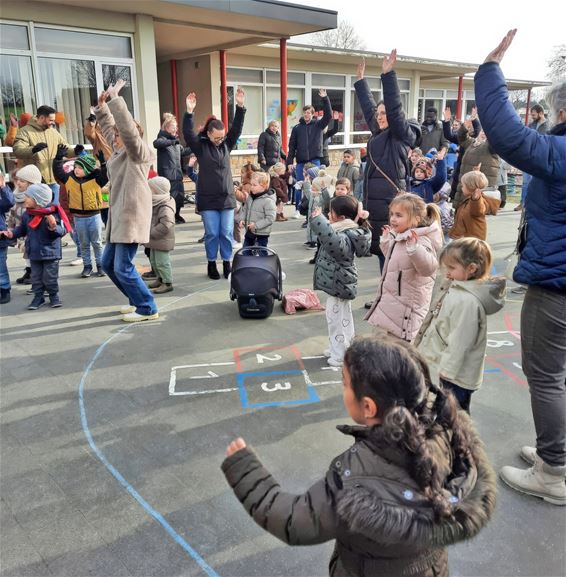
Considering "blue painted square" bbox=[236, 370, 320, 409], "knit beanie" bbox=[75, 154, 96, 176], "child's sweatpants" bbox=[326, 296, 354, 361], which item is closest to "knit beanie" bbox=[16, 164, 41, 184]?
"knit beanie" bbox=[75, 154, 96, 176]

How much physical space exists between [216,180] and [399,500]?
5.84m

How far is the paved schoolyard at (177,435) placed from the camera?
2.50 m

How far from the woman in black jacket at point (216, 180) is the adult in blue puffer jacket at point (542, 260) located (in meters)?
4.68

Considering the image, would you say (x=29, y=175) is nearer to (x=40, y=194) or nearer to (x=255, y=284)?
(x=40, y=194)

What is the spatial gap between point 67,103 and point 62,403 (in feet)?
32.4

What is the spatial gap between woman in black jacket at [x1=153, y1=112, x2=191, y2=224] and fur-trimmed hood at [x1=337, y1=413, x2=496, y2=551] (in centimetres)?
864

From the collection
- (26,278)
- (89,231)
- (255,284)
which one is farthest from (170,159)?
(255,284)

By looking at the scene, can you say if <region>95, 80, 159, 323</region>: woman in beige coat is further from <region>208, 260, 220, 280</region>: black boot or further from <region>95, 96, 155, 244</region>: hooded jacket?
<region>208, 260, 220, 280</region>: black boot

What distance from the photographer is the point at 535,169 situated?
2363 millimetres

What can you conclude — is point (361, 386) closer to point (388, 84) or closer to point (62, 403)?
point (62, 403)

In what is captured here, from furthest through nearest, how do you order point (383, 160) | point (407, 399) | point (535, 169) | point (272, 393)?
point (383, 160) → point (272, 393) → point (535, 169) → point (407, 399)

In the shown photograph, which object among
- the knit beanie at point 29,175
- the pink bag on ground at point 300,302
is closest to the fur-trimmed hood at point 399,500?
the pink bag on ground at point 300,302

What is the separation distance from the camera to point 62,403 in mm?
3916

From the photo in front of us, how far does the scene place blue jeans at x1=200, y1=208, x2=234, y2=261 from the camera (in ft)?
22.8
